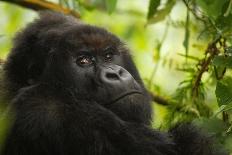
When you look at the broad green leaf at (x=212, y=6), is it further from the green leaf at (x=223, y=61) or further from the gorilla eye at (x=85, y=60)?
the gorilla eye at (x=85, y=60)

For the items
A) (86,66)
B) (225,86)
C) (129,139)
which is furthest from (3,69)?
(225,86)

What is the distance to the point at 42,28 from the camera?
14.6 ft

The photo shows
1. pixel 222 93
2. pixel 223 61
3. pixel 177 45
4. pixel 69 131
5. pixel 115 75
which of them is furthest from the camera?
pixel 177 45

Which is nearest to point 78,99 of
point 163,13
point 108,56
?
point 108,56

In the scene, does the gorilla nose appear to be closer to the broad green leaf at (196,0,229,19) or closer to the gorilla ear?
the gorilla ear

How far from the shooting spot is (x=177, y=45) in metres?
6.17

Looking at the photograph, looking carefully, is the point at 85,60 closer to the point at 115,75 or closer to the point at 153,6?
the point at 115,75

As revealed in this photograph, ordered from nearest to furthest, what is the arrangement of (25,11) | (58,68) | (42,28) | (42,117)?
(42,117)
(58,68)
(42,28)
(25,11)

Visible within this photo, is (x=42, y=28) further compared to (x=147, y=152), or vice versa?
(x=42, y=28)

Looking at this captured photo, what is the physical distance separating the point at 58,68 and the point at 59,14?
663 mm

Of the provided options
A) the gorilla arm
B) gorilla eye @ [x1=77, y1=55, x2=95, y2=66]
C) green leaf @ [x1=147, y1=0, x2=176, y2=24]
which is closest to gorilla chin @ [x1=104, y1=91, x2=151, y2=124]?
the gorilla arm

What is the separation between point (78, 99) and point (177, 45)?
2372 mm

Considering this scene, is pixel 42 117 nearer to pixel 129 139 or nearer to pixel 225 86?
pixel 129 139

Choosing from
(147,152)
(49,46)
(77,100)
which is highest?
(49,46)
